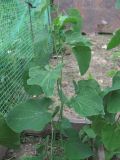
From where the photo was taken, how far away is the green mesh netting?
2553 millimetres

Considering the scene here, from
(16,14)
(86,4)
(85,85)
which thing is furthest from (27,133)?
(86,4)

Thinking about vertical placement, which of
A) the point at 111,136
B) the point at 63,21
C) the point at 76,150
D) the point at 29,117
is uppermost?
the point at 63,21

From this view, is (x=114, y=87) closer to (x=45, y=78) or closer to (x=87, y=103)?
(x=87, y=103)

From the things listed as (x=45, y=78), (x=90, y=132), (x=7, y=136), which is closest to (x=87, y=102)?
(x=45, y=78)

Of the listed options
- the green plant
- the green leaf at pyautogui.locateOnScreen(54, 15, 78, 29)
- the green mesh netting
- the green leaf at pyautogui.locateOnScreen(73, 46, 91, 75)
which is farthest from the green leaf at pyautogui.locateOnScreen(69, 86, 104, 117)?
the green mesh netting

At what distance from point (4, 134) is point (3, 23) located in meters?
1.09

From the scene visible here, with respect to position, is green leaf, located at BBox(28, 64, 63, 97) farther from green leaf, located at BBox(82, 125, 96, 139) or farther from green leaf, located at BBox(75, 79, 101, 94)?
green leaf, located at BBox(82, 125, 96, 139)

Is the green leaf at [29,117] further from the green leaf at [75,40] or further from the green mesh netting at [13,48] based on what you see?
the green mesh netting at [13,48]

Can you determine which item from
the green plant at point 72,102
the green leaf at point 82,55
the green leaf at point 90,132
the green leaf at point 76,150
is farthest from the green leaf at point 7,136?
the green leaf at point 82,55

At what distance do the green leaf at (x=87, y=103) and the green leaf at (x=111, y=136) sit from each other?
0.35 feet

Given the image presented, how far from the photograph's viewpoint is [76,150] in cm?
182

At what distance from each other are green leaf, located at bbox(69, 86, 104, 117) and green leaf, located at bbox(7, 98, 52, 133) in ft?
0.46

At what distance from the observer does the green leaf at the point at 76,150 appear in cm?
179

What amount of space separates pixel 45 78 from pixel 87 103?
0.77 ft
